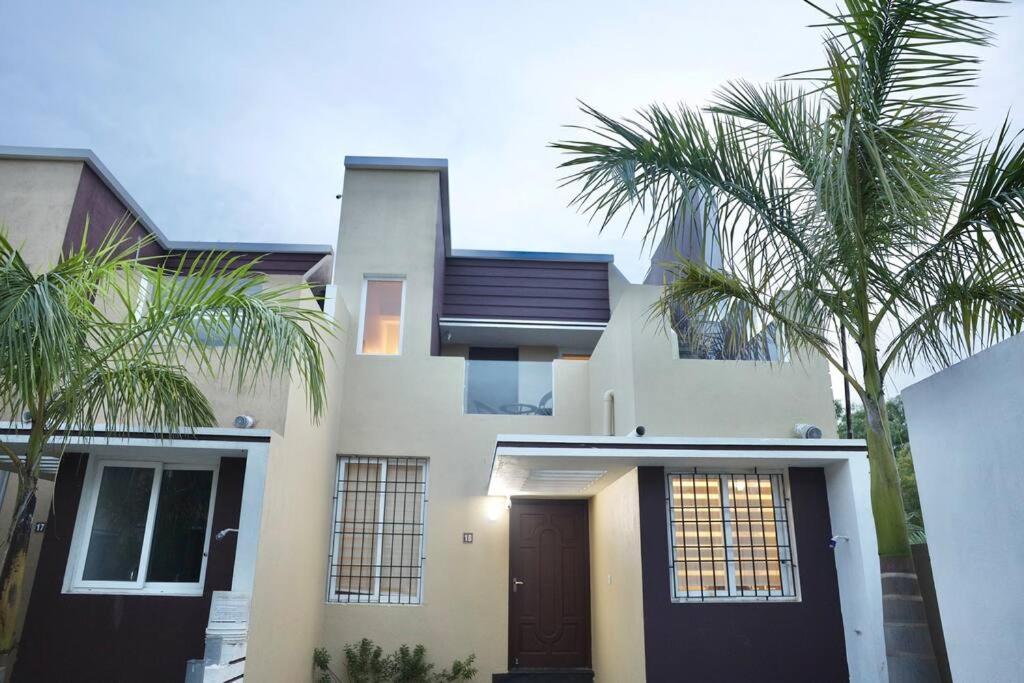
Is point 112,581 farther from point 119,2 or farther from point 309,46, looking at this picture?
point 119,2

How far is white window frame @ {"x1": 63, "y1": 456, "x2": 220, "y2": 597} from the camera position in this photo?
7207 millimetres

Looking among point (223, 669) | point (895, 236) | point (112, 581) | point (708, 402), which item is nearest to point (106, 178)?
point (112, 581)

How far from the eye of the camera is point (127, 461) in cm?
766

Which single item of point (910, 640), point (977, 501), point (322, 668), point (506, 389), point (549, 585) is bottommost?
point (322, 668)

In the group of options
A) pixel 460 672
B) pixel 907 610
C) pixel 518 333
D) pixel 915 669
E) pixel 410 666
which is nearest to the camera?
pixel 915 669

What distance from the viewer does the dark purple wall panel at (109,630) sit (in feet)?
22.6

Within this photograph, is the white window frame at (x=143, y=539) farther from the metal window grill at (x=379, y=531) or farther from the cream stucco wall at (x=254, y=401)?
the metal window grill at (x=379, y=531)

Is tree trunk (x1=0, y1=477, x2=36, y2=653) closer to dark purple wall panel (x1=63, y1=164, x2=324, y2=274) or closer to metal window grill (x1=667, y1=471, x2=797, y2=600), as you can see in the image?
dark purple wall panel (x1=63, y1=164, x2=324, y2=274)

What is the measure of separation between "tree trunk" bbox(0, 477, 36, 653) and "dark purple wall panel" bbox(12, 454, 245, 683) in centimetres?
192

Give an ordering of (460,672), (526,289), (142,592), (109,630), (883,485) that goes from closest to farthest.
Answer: (883,485) → (109,630) → (142,592) → (460,672) → (526,289)

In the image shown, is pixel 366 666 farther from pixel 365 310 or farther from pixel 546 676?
pixel 365 310

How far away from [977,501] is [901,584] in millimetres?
1128

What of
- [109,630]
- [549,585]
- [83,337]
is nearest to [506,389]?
[549,585]

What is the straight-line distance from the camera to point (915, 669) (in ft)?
12.9
